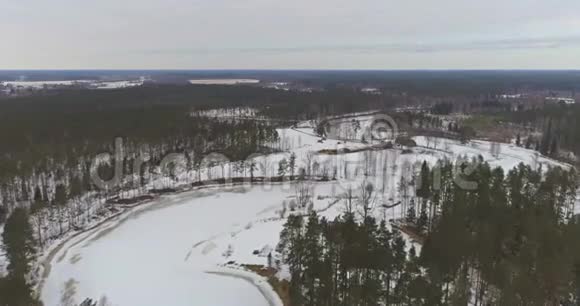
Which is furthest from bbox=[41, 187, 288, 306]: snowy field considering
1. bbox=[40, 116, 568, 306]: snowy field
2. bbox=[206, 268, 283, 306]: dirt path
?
bbox=[206, 268, 283, 306]: dirt path

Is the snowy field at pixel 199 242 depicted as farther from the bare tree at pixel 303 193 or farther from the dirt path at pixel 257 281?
the bare tree at pixel 303 193

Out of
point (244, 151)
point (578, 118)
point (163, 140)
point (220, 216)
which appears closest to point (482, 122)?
point (578, 118)

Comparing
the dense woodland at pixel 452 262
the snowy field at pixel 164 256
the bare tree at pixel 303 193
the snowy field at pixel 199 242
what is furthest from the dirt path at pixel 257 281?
the bare tree at pixel 303 193

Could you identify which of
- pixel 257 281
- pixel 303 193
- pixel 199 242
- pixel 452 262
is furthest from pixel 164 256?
pixel 452 262

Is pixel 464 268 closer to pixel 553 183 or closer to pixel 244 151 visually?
pixel 553 183

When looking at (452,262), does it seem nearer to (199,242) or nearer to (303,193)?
(199,242)
